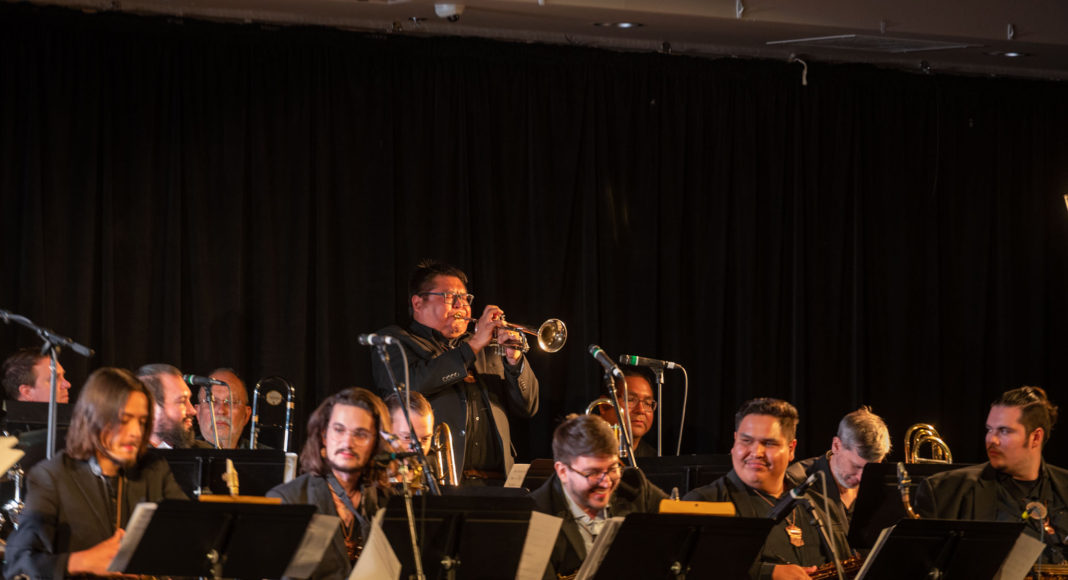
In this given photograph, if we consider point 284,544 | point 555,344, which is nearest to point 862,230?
point 555,344

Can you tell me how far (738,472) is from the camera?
5.57 metres

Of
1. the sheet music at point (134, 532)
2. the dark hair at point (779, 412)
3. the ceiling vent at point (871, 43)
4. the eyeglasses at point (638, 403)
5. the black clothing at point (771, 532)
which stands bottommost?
the black clothing at point (771, 532)

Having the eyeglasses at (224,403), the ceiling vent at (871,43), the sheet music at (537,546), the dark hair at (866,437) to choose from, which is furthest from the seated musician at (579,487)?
the ceiling vent at (871,43)

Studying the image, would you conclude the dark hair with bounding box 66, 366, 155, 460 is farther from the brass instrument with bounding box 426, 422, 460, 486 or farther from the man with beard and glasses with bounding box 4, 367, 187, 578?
the brass instrument with bounding box 426, 422, 460, 486

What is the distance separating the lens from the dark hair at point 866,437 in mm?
6363

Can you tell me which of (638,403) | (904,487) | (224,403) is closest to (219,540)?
(224,403)

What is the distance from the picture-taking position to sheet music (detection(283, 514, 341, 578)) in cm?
437

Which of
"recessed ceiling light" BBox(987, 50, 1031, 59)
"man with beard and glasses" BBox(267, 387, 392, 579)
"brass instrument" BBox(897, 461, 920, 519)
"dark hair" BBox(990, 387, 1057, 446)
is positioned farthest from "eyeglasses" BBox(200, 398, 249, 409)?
"recessed ceiling light" BBox(987, 50, 1031, 59)

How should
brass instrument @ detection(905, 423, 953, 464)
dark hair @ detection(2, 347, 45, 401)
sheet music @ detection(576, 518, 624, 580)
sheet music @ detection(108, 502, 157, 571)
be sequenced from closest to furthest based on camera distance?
sheet music @ detection(108, 502, 157, 571), sheet music @ detection(576, 518, 624, 580), dark hair @ detection(2, 347, 45, 401), brass instrument @ detection(905, 423, 953, 464)

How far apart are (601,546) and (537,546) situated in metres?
0.23

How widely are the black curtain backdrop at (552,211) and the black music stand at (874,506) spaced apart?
8.27ft

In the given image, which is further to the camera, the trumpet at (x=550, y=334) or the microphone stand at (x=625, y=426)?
the trumpet at (x=550, y=334)

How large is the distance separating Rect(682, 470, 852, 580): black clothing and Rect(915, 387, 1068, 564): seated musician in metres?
0.44

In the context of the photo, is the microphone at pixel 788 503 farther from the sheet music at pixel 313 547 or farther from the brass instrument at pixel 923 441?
the brass instrument at pixel 923 441
